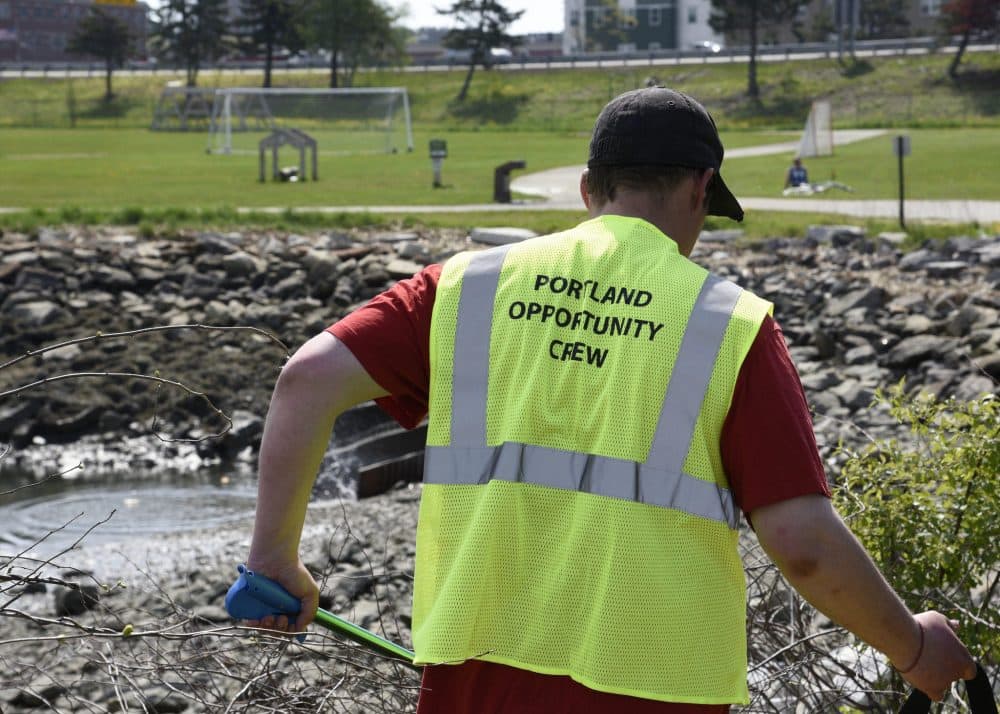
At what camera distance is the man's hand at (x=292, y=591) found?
256cm

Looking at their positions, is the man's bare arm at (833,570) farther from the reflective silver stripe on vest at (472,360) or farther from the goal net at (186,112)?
the goal net at (186,112)

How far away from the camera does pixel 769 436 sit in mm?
2281

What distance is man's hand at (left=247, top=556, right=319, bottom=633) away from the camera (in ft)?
8.41

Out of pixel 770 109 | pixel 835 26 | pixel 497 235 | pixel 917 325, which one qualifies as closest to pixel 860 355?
pixel 917 325

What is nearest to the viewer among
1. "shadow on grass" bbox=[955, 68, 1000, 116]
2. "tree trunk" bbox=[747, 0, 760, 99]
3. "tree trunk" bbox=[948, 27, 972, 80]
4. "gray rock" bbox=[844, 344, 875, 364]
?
"gray rock" bbox=[844, 344, 875, 364]

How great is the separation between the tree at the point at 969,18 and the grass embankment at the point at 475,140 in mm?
1660

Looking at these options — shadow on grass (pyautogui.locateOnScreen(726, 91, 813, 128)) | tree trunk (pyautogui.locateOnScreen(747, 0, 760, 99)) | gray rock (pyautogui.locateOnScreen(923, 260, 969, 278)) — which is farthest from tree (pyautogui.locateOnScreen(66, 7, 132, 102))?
gray rock (pyautogui.locateOnScreen(923, 260, 969, 278))

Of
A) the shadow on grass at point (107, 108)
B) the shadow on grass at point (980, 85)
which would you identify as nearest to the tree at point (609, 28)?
the shadow on grass at point (980, 85)

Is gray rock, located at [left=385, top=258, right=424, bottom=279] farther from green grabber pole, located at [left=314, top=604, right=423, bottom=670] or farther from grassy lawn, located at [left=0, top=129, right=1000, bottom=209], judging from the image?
green grabber pole, located at [left=314, top=604, right=423, bottom=670]

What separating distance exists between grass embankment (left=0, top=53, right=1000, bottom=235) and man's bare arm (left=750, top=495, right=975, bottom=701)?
20017 millimetres

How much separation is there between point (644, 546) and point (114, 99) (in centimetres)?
8559

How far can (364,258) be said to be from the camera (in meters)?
19.8

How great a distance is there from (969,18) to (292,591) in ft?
257

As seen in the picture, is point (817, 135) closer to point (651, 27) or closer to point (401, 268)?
point (401, 268)
